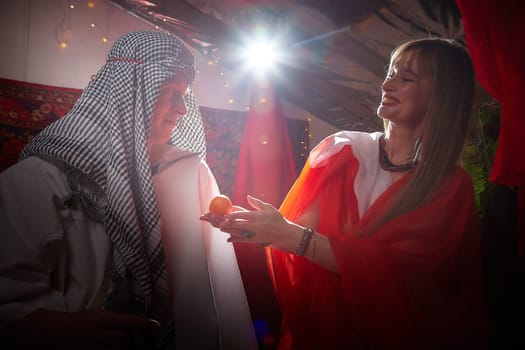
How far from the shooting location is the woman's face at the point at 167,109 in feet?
3.50

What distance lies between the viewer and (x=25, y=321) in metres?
0.78

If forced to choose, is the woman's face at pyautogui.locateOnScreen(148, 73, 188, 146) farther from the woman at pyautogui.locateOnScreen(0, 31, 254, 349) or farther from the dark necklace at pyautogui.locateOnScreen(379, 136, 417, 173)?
the dark necklace at pyautogui.locateOnScreen(379, 136, 417, 173)

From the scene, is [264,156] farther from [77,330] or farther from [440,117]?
[77,330]

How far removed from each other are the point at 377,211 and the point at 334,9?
0.78m

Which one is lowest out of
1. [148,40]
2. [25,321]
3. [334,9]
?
[25,321]

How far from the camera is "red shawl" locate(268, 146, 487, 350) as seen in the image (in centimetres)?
90

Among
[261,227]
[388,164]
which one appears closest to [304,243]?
[261,227]

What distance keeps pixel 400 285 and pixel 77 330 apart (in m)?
0.81

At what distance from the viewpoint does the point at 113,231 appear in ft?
3.04

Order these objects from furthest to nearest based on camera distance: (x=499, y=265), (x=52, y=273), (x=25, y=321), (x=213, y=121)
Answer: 1. (x=213, y=121)
2. (x=499, y=265)
3. (x=52, y=273)
4. (x=25, y=321)

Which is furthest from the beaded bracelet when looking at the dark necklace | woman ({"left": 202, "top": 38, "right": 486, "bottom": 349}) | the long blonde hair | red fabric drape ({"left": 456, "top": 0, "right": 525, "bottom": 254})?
red fabric drape ({"left": 456, "top": 0, "right": 525, "bottom": 254})

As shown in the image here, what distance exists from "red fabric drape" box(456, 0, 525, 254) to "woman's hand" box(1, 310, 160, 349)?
1.04m

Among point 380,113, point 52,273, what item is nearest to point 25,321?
point 52,273

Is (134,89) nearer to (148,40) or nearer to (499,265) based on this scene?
(148,40)
